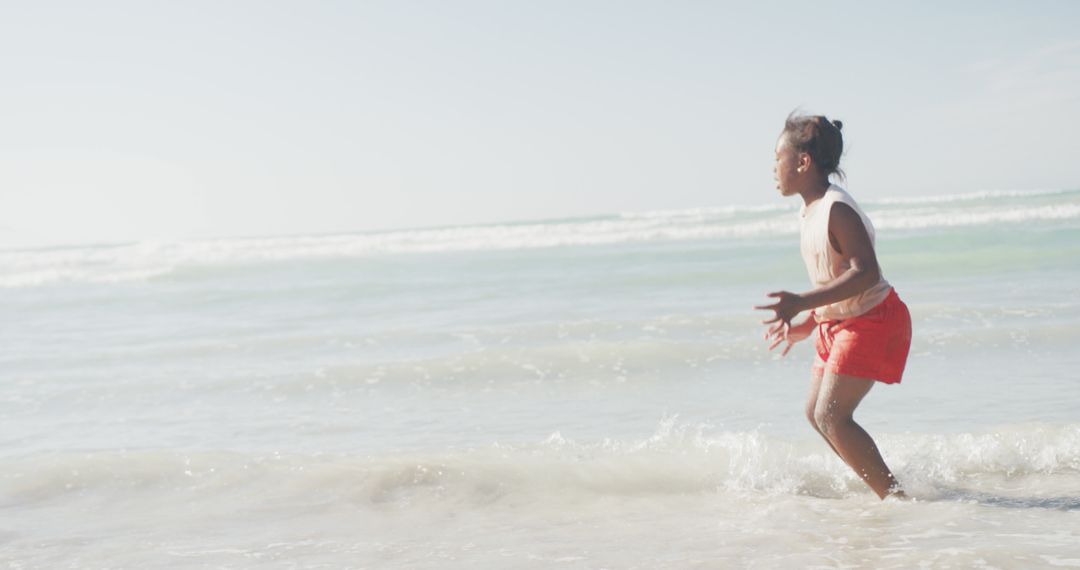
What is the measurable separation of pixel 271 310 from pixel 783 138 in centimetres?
1040

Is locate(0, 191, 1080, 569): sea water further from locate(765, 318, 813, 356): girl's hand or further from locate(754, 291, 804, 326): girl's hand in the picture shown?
locate(754, 291, 804, 326): girl's hand

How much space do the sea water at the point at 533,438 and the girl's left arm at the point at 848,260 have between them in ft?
2.98

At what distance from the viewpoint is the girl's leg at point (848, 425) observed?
375 cm

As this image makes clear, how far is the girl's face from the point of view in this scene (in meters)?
3.81

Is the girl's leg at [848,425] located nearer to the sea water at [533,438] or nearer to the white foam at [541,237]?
the sea water at [533,438]

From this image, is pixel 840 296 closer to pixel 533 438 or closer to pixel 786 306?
pixel 786 306

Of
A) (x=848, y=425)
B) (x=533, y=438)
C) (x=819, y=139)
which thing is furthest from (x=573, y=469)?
(x=819, y=139)

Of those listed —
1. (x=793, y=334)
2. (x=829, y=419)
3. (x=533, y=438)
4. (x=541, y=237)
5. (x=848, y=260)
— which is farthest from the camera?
(x=541, y=237)

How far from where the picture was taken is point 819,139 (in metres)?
3.78

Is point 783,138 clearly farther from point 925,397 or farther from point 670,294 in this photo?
point 670,294

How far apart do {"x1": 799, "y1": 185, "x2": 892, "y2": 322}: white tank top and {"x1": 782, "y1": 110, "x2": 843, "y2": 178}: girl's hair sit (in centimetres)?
11

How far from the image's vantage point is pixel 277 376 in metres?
7.68

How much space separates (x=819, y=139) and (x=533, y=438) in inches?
96.6

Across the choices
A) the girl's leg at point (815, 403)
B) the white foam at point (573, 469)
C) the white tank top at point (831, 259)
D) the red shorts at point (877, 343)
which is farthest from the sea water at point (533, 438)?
the white tank top at point (831, 259)
